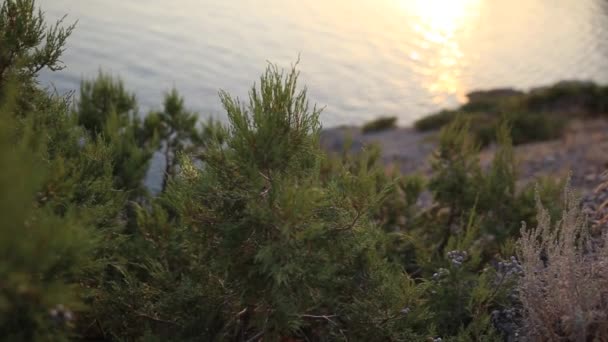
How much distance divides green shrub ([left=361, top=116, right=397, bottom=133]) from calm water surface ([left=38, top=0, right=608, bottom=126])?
0.99 feet

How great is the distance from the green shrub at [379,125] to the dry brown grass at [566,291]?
1546 cm

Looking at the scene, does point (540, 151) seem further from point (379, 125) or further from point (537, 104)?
point (537, 104)

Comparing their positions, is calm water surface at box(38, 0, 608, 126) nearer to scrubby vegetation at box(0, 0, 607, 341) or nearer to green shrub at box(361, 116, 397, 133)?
green shrub at box(361, 116, 397, 133)

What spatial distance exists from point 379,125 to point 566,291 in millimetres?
16061

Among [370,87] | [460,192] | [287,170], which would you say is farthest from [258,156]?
[370,87]

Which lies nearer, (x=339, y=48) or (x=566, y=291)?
(x=566, y=291)

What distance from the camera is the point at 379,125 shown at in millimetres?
19469

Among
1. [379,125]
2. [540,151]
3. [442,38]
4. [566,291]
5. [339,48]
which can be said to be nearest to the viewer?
[566,291]

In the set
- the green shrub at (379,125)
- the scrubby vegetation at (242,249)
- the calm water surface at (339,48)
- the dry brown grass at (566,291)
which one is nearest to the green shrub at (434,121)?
the calm water surface at (339,48)

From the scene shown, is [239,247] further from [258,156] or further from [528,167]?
[528,167]

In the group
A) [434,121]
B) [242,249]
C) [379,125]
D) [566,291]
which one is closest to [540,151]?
[434,121]

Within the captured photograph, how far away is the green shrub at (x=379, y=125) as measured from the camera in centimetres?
1925

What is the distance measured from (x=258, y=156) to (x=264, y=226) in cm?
35

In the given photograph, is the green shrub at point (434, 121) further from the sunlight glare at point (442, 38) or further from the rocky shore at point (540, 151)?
the sunlight glare at point (442, 38)
